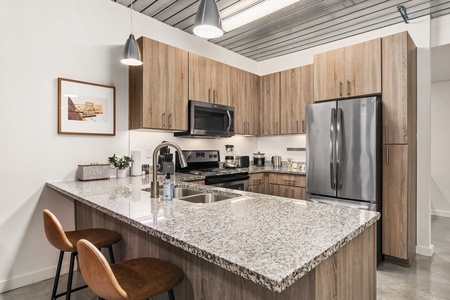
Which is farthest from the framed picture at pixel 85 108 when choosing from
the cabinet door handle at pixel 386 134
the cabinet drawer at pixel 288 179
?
the cabinet door handle at pixel 386 134

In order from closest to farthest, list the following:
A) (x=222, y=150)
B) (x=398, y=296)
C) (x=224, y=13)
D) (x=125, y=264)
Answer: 1. (x=125, y=264)
2. (x=398, y=296)
3. (x=224, y=13)
4. (x=222, y=150)

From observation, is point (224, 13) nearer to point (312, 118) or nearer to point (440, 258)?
point (312, 118)

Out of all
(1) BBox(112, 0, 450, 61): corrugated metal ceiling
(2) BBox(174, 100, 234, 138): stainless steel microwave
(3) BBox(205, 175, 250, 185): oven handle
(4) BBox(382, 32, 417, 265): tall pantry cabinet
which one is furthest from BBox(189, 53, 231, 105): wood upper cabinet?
(4) BBox(382, 32, 417, 265): tall pantry cabinet

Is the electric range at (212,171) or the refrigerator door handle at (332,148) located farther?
the electric range at (212,171)

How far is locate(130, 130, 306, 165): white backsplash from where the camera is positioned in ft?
10.8

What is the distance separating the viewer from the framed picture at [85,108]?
2.62 metres

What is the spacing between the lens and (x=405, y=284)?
2.44m

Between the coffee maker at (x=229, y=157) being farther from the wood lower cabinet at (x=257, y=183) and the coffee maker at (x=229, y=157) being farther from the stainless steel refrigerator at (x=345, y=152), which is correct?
the stainless steel refrigerator at (x=345, y=152)

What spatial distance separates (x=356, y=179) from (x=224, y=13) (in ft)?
7.65

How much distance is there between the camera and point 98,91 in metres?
2.86

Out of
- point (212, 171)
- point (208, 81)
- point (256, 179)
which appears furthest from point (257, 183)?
point (208, 81)

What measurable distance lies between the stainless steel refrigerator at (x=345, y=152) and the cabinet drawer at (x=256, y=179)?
2.58 ft

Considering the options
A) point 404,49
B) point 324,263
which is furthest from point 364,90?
point 324,263

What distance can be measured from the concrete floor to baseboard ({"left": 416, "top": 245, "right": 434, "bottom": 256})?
0.06 m
